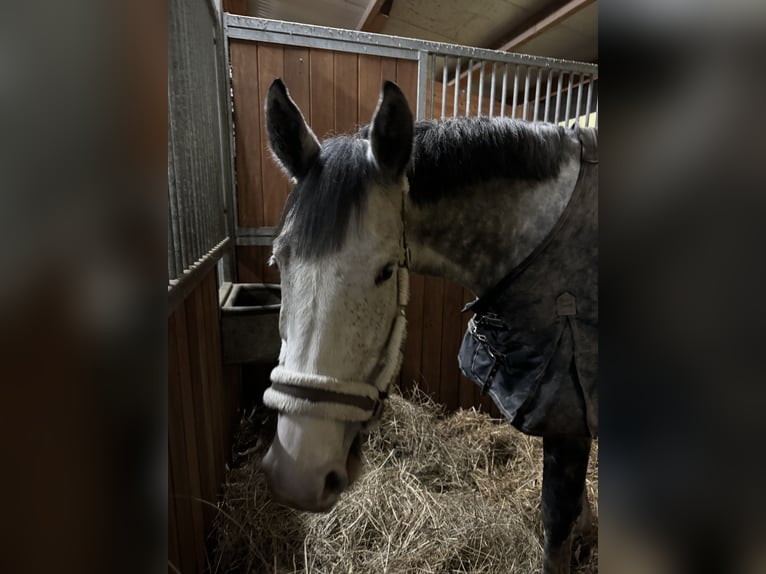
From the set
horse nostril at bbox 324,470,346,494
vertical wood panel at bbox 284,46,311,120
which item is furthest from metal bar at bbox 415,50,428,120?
horse nostril at bbox 324,470,346,494

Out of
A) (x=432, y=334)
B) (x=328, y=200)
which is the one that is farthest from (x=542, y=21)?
(x=328, y=200)

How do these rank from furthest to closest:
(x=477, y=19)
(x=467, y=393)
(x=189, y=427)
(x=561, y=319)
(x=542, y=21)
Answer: (x=477, y=19)
(x=542, y=21)
(x=467, y=393)
(x=189, y=427)
(x=561, y=319)

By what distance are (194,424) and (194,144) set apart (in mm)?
798

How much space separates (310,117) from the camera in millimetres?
1868

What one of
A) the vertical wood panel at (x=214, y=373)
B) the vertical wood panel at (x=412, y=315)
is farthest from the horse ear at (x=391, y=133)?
the vertical wood panel at (x=412, y=315)

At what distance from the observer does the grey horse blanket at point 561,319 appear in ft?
2.81

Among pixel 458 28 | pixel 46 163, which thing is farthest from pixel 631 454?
pixel 458 28

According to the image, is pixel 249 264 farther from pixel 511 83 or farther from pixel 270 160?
pixel 511 83

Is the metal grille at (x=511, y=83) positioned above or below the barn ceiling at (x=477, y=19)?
below

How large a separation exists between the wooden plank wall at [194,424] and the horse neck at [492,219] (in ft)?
1.95

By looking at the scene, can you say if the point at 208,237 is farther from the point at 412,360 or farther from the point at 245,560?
the point at 412,360

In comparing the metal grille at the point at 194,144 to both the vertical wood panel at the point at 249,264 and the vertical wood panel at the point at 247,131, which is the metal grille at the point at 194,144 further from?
the vertical wood panel at the point at 249,264

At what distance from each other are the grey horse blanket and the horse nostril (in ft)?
1.50

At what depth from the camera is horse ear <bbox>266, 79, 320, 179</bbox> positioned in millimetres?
757
